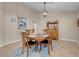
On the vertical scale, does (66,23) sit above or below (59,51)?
above

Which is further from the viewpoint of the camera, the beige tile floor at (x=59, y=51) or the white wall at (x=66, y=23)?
the white wall at (x=66, y=23)

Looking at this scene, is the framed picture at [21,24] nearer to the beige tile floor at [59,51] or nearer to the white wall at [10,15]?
the white wall at [10,15]

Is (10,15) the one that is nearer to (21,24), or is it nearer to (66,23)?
(21,24)

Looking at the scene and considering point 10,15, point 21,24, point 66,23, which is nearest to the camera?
point 10,15

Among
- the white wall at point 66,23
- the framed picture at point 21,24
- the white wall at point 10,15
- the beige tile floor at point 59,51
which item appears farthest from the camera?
the white wall at point 66,23

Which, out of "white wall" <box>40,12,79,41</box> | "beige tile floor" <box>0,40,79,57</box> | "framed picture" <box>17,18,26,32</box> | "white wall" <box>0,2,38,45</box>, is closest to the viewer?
"beige tile floor" <box>0,40,79,57</box>

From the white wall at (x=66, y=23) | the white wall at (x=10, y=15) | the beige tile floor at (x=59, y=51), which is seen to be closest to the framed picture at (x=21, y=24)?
the white wall at (x=10, y=15)

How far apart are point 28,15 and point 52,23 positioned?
2473mm

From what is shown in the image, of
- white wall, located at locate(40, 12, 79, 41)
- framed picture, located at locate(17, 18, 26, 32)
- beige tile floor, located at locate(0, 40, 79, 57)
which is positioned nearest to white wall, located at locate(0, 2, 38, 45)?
framed picture, located at locate(17, 18, 26, 32)

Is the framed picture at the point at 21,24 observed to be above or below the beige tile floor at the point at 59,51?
above

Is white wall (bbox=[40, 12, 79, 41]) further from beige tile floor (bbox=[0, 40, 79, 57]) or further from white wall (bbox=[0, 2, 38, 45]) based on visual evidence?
beige tile floor (bbox=[0, 40, 79, 57])

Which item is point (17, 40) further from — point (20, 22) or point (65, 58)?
point (65, 58)

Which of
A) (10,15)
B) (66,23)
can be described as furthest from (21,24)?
(66,23)

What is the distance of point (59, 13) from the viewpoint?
9.38 m
